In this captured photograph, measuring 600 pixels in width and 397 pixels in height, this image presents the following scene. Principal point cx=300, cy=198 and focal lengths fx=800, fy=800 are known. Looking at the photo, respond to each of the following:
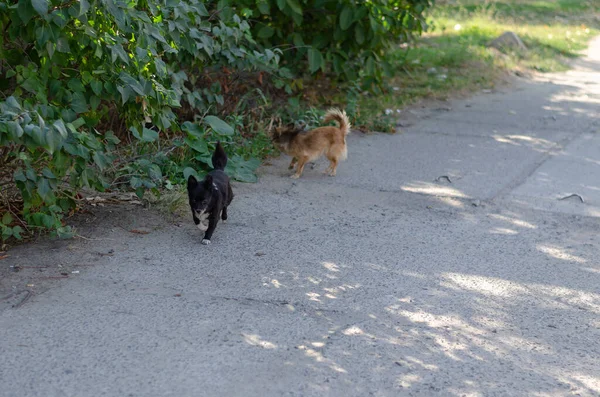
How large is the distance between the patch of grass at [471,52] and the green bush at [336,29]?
67cm

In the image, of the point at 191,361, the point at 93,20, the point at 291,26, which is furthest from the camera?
the point at 291,26

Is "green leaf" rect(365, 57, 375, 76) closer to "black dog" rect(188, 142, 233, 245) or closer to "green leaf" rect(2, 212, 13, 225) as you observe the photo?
"black dog" rect(188, 142, 233, 245)

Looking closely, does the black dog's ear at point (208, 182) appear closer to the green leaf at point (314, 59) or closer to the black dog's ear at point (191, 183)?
the black dog's ear at point (191, 183)

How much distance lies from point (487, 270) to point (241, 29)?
323 centimetres

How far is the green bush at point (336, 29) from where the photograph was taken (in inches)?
342

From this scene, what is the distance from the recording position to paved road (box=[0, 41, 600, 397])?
12.9ft

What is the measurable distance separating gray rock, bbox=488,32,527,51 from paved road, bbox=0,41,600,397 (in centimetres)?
685

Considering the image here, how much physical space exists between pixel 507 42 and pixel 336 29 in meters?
6.25

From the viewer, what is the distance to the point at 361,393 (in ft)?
12.4

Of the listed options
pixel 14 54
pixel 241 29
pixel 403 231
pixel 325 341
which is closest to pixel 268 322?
pixel 325 341

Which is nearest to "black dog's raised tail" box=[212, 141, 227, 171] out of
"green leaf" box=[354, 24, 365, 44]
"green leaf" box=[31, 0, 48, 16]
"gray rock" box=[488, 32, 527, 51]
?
"green leaf" box=[31, 0, 48, 16]

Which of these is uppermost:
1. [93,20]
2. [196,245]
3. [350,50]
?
[93,20]

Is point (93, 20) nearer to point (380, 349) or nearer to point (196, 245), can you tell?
point (196, 245)

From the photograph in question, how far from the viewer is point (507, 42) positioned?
14234mm
